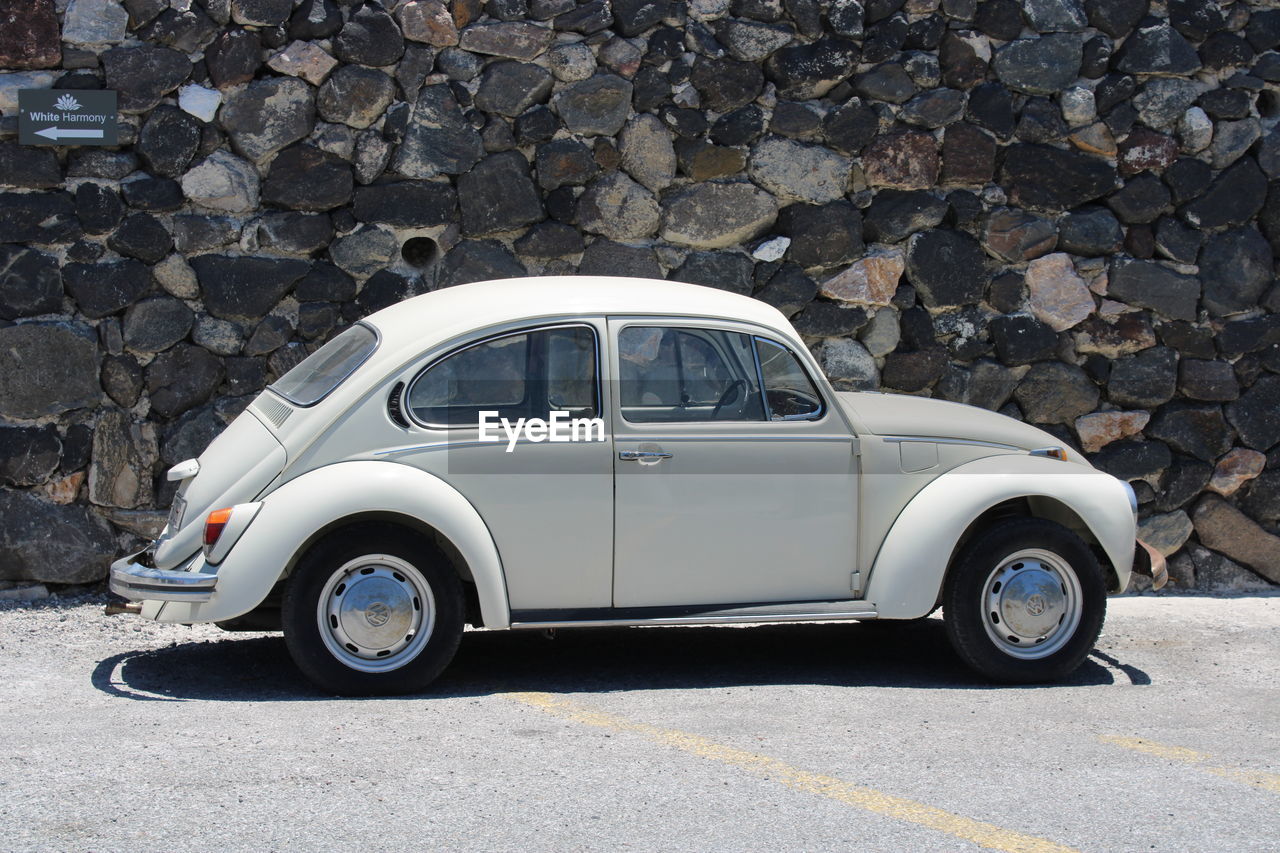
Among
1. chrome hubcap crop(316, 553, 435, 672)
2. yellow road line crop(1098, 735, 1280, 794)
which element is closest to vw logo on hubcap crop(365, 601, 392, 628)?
chrome hubcap crop(316, 553, 435, 672)

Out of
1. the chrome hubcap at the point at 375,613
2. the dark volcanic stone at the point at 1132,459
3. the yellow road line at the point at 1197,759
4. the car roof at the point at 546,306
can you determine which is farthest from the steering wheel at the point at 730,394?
the dark volcanic stone at the point at 1132,459

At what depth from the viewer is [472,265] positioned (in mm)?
8188

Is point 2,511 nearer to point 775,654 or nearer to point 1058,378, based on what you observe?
point 775,654

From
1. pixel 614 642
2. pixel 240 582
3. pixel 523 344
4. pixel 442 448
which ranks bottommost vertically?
pixel 614 642

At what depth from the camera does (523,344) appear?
19.5 ft

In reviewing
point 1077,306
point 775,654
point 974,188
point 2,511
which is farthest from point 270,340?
point 1077,306

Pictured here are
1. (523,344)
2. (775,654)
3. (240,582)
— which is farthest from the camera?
(775,654)

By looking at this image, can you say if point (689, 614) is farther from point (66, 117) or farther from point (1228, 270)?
point (1228, 270)

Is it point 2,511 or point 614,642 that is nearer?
point 614,642

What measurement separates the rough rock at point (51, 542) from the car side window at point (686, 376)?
3564 mm

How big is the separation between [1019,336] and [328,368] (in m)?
4.35

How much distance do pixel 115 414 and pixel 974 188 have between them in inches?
200

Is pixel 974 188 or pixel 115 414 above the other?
pixel 974 188

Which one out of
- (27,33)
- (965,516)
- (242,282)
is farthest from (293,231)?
(965,516)
